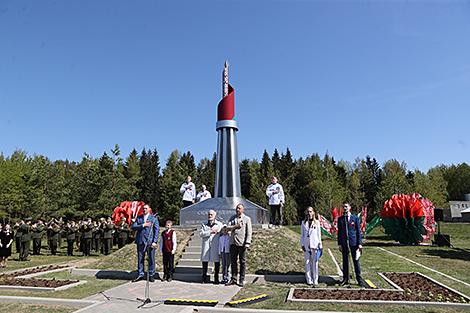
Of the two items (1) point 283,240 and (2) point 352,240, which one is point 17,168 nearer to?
(1) point 283,240

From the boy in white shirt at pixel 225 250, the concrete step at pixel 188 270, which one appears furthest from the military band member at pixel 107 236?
the boy in white shirt at pixel 225 250

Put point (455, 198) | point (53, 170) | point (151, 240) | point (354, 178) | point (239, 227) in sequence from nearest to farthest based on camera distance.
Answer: point (239, 227), point (151, 240), point (53, 170), point (354, 178), point (455, 198)

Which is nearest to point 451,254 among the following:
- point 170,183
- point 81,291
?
point 81,291

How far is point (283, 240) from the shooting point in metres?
11.5

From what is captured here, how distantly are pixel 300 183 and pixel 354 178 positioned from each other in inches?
308

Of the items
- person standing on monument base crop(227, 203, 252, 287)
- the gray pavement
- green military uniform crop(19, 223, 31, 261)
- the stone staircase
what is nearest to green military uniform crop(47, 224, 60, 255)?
green military uniform crop(19, 223, 31, 261)

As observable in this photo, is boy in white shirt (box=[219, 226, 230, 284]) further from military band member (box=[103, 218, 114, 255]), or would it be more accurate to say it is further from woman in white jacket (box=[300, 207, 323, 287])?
military band member (box=[103, 218, 114, 255])

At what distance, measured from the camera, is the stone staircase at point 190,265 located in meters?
9.31

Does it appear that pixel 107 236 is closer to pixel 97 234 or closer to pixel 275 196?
pixel 97 234

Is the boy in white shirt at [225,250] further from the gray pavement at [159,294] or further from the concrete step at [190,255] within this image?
the concrete step at [190,255]

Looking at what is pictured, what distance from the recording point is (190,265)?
10.1 metres

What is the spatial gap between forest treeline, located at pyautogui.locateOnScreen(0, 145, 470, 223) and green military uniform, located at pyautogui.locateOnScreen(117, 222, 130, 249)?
18.3 metres

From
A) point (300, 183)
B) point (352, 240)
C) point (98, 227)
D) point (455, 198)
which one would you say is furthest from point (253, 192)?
point (455, 198)

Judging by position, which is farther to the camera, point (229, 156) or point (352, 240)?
point (229, 156)
